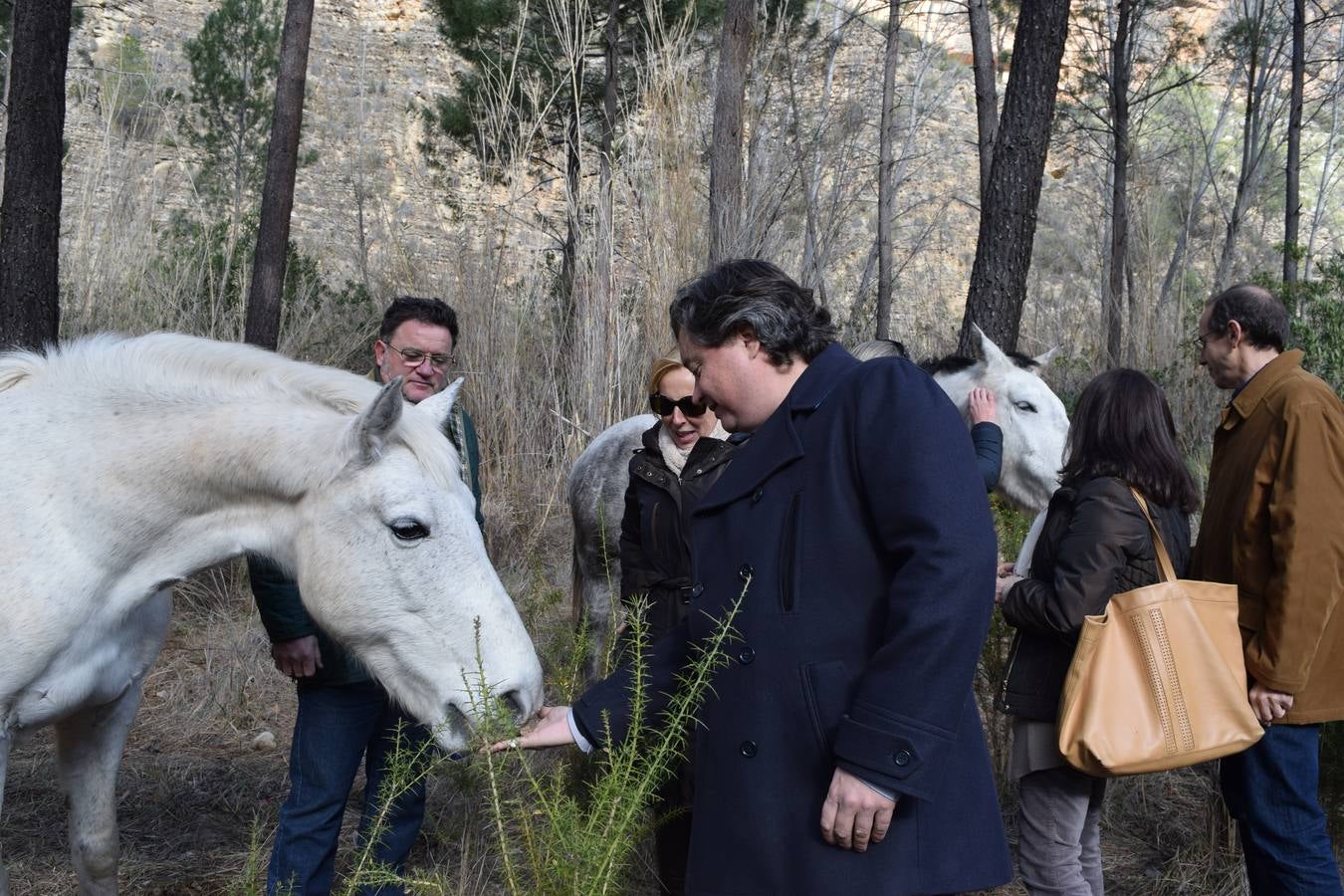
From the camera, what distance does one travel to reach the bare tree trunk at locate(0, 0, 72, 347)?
16.4 ft

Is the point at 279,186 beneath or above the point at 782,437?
above

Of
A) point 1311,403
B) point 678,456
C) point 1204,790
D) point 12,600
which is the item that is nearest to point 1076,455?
point 1311,403

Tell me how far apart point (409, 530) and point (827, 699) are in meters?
1.06

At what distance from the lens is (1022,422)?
15.5ft

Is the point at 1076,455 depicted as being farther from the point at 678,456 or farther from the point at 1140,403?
the point at 678,456

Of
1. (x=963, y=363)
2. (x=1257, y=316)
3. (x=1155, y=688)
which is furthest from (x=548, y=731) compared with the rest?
(x=963, y=363)

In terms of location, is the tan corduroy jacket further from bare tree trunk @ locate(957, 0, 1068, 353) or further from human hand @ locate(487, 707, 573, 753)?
bare tree trunk @ locate(957, 0, 1068, 353)

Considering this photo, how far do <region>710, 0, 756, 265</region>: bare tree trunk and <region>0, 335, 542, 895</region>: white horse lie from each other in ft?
14.3

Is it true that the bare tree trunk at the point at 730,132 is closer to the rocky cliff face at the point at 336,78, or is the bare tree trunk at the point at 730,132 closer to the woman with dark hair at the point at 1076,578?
the woman with dark hair at the point at 1076,578

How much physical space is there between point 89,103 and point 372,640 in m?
7.25

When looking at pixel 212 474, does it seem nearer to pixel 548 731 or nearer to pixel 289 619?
pixel 289 619

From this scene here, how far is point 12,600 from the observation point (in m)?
2.29

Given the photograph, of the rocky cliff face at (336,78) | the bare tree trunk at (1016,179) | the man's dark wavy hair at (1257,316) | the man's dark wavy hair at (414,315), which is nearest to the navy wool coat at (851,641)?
the man's dark wavy hair at (414,315)

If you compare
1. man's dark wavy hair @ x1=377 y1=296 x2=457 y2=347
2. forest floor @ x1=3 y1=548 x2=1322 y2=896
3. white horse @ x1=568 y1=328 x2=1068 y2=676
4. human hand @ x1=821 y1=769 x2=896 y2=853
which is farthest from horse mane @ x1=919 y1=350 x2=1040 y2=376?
human hand @ x1=821 y1=769 x2=896 y2=853
